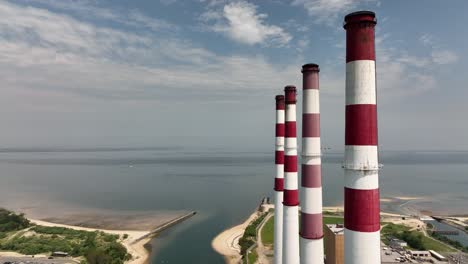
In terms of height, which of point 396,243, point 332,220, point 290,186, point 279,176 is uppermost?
point 279,176

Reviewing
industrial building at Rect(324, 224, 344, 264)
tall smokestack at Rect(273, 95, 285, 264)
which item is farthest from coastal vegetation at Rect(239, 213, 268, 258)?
tall smokestack at Rect(273, 95, 285, 264)

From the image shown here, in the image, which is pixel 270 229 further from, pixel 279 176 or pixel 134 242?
pixel 279 176

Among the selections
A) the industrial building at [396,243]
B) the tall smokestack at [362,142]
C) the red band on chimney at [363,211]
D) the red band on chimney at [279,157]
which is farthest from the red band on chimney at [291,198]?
the industrial building at [396,243]

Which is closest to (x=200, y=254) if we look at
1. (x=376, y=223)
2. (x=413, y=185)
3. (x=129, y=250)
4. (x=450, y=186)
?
(x=129, y=250)

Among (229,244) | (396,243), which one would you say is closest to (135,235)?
(229,244)

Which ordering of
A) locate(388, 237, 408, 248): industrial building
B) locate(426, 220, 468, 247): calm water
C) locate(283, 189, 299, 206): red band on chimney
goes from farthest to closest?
1. locate(426, 220, 468, 247): calm water
2. locate(388, 237, 408, 248): industrial building
3. locate(283, 189, 299, 206): red band on chimney

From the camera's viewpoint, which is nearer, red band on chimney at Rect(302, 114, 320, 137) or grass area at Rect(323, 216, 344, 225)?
red band on chimney at Rect(302, 114, 320, 137)

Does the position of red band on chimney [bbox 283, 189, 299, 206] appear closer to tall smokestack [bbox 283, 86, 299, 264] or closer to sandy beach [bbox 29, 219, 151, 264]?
tall smokestack [bbox 283, 86, 299, 264]
